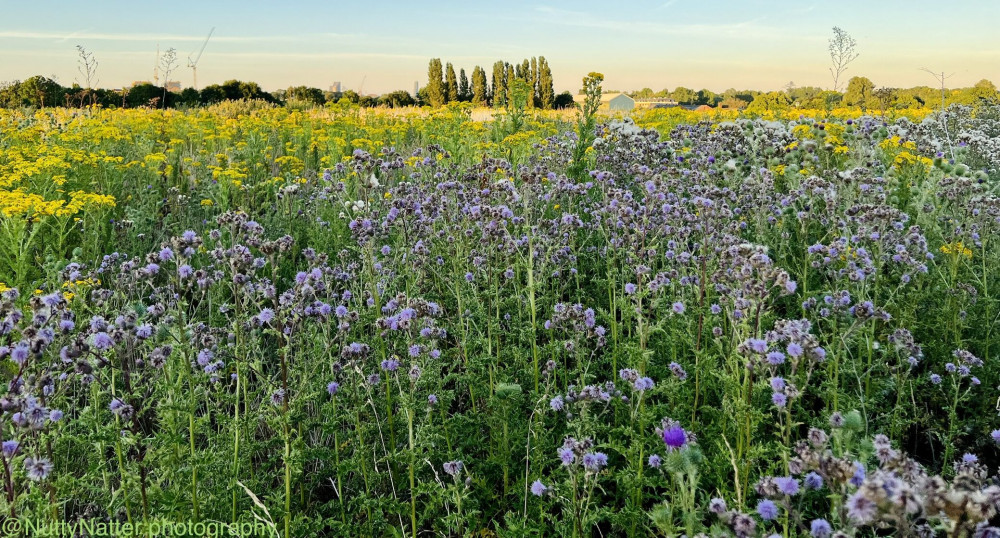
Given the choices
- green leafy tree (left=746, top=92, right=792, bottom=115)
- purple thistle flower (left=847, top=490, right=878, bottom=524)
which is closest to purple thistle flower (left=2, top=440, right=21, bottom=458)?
purple thistle flower (left=847, top=490, right=878, bottom=524)

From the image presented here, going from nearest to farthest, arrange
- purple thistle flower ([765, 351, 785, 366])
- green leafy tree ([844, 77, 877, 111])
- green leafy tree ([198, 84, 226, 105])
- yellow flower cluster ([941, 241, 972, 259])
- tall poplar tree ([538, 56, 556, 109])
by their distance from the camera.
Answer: purple thistle flower ([765, 351, 785, 366]) < yellow flower cluster ([941, 241, 972, 259]) < green leafy tree ([844, 77, 877, 111]) < green leafy tree ([198, 84, 226, 105]) < tall poplar tree ([538, 56, 556, 109])

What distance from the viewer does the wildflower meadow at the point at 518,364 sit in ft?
7.77

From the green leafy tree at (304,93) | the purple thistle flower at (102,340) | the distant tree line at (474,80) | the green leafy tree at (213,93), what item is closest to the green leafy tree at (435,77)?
the distant tree line at (474,80)

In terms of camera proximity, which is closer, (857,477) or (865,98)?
(857,477)

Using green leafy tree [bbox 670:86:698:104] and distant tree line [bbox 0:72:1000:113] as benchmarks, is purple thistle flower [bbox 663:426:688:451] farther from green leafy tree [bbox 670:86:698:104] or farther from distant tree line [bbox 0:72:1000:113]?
green leafy tree [bbox 670:86:698:104]

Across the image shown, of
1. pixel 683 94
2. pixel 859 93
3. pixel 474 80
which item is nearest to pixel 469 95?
pixel 474 80

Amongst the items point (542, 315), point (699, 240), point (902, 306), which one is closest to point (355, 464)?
point (542, 315)

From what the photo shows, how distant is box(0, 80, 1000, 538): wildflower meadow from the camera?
2.37 m

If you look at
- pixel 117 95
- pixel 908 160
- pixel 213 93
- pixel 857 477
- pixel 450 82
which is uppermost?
pixel 450 82

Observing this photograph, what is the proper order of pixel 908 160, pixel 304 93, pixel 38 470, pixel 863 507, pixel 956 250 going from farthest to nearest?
pixel 304 93 < pixel 908 160 < pixel 956 250 < pixel 38 470 < pixel 863 507

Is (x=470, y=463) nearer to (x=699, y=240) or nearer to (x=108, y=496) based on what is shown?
(x=108, y=496)

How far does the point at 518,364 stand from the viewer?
12.5 ft

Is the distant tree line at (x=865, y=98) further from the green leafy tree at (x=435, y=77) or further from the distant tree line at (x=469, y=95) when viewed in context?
the green leafy tree at (x=435, y=77)

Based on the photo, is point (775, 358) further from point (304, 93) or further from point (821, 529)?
point (304, 93)
